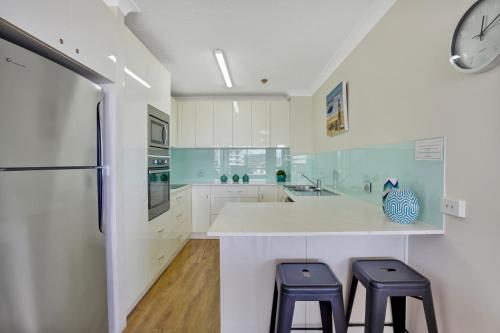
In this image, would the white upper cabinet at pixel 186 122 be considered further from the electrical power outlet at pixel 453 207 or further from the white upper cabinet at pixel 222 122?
the electrical power outlet at pixel 453 207

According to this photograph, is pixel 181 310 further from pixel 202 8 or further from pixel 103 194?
pixel 202 8

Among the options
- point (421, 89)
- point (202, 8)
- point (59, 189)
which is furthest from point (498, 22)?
point (59, 189)

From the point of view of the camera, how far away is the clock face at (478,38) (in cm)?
101

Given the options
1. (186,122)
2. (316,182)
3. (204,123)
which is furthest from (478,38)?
(186,122)

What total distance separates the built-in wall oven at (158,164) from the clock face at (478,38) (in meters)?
2.37

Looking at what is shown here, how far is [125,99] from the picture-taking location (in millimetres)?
1971

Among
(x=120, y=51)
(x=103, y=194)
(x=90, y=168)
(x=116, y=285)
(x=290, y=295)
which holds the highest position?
(x=120, y=51)

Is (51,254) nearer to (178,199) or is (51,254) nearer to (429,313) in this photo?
(429,313)

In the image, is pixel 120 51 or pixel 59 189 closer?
pixel 59 189

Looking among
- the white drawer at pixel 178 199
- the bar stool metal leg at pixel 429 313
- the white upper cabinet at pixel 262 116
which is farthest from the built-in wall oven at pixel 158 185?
the bar stool metal leg at pixel 429 313

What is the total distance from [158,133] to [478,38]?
2566 millimetres

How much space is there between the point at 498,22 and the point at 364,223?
1.09 metres

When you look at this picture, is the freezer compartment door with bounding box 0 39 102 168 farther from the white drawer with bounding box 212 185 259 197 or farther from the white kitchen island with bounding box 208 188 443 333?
the white drawer with bounding box 212 185 259 197

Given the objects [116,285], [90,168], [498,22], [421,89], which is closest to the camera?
[498,22]
